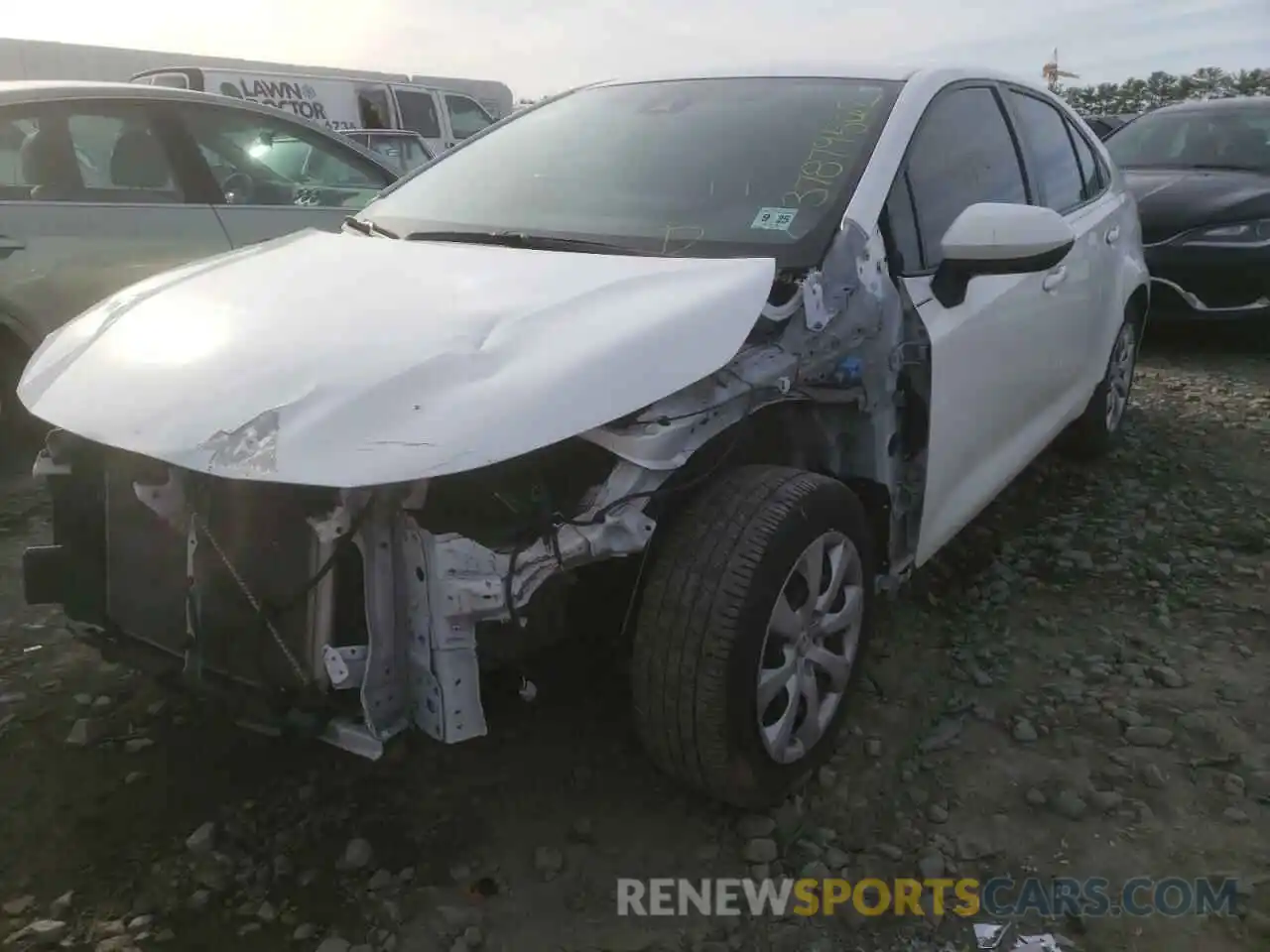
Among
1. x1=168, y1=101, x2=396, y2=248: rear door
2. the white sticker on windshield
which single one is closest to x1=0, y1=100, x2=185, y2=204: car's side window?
x1=168, y1=101, x2=396, y2=248: rear door

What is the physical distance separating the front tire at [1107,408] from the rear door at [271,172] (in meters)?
3.44

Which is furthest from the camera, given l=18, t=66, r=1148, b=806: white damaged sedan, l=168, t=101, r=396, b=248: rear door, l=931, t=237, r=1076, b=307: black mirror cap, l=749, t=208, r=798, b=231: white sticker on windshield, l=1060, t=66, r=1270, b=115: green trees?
l=1060, t=66, r=1270, b=115: green trees

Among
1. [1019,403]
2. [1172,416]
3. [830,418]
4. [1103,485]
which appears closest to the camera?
[830,418]

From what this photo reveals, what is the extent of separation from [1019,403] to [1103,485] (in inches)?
52.0

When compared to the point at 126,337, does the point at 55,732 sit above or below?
below

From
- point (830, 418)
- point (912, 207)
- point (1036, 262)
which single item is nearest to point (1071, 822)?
point (830, 418)

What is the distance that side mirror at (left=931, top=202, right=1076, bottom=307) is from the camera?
253 cm

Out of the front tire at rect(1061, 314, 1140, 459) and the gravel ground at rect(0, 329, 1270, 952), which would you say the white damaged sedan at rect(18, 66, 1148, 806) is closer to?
the gravel ground at rect(0, 329, 1270, 952)

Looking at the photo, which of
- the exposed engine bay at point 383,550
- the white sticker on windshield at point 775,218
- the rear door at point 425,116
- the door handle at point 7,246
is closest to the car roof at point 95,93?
the door handle at point 7,246

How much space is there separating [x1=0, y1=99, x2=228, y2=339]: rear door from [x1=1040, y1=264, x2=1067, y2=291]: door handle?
11.0 feet

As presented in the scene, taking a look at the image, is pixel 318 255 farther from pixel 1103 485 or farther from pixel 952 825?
pixel 1103 485

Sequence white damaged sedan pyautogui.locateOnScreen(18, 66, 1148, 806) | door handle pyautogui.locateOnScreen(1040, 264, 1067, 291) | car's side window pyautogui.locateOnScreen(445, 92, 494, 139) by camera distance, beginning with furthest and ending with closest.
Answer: car's side window pyautogui.locateOnScreen(445, 92, 494, 139) < door handle pyautogui.locateOnScreen(1040, 264, 1067, 291) < white damaged sedan pyautogui.locateOnScreen(18, 66, 1148, 806)

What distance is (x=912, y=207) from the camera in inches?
106

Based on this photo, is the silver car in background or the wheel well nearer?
the wheel well
